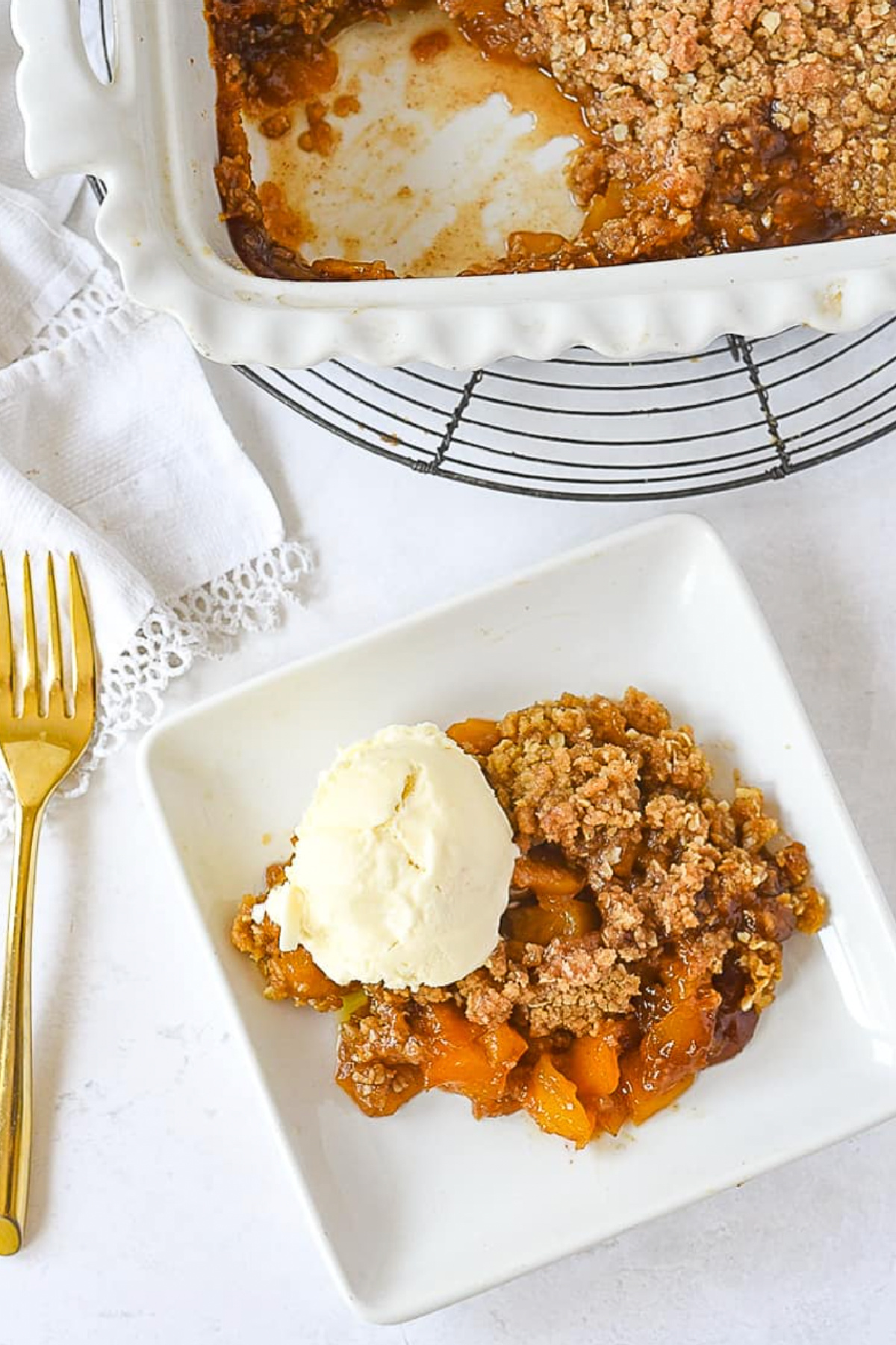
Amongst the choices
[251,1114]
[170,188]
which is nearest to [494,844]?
[251,1114]

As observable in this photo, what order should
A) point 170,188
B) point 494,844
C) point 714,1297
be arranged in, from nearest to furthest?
point 170,188 < point 494,844 < point 714,1297

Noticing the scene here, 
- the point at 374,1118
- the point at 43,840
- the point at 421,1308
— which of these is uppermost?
the point at 43,840

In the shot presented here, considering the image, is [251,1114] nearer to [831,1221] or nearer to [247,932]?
→ [247,932]

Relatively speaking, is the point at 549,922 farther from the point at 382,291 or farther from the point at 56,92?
the point at 56,92

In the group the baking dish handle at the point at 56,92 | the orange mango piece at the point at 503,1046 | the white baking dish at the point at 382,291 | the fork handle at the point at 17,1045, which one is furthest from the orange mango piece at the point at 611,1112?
the baking dish handle at the point at 56,92

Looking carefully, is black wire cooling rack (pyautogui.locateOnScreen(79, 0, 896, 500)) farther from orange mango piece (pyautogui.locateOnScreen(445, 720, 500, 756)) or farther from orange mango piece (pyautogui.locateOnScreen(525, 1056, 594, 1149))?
orange mango piece (pyautogui.locateOnScreen(525, 1056, 594, 1149))

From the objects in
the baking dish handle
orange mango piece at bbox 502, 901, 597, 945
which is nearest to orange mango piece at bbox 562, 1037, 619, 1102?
orange mango piece at bbox 502, 901, 597, 945

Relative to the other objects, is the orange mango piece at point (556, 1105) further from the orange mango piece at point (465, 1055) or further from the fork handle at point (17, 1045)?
the fork handle at point (17, 1045)
